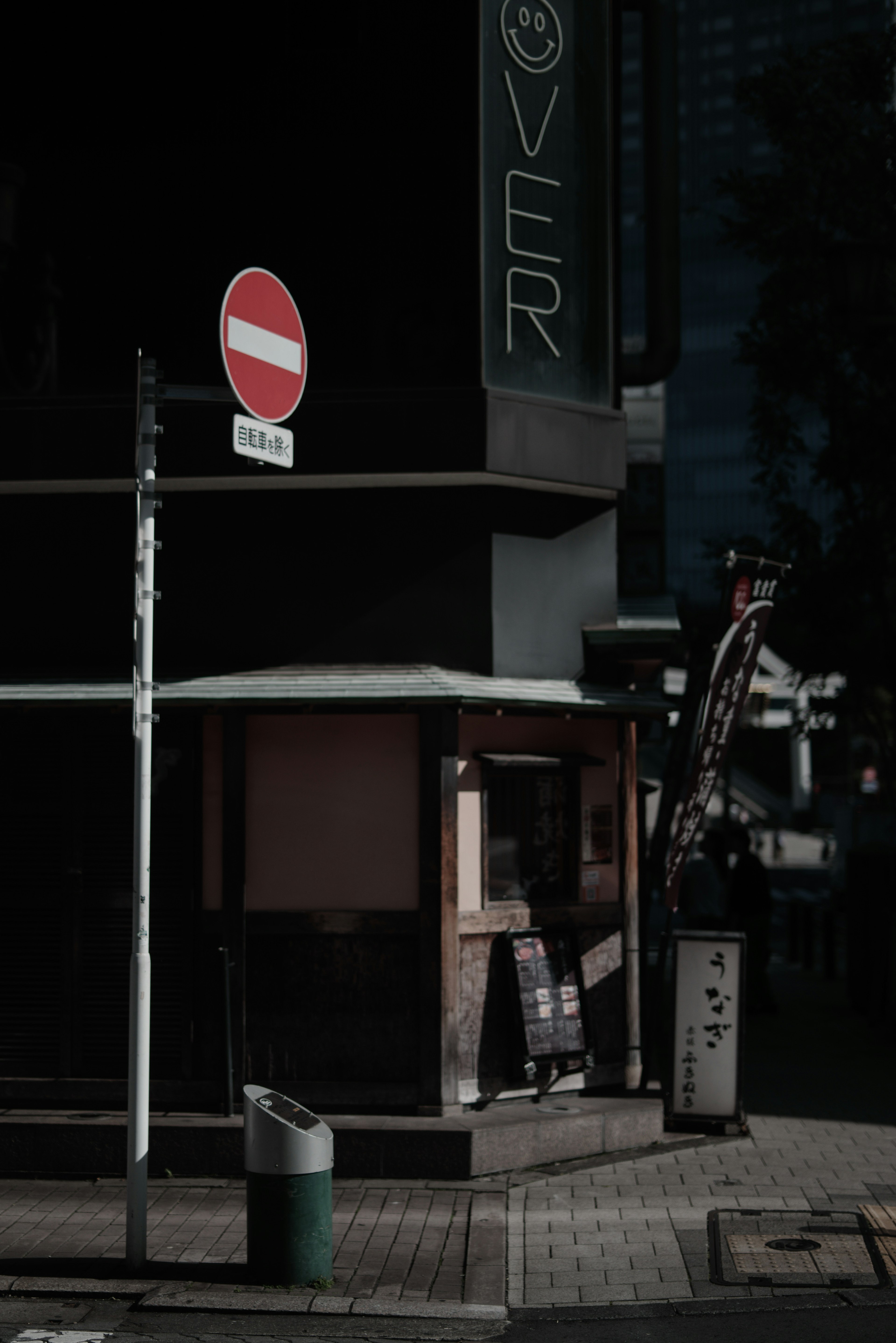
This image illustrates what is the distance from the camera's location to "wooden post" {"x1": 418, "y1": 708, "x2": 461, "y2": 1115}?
9023mm

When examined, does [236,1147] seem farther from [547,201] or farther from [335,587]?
[547,201]

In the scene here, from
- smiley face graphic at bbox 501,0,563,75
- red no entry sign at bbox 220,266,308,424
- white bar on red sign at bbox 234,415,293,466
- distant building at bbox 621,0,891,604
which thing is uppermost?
distant building at bbox 621,0,891,604

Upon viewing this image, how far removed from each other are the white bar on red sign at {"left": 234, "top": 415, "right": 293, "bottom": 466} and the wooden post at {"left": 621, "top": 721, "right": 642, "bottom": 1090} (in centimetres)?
402

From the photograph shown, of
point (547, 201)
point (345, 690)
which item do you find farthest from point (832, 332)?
point (345, 690)

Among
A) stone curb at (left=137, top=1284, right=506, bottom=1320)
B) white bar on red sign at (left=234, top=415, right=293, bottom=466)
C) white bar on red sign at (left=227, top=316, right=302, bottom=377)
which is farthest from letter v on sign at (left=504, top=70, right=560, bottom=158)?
stone curb at (left=137, top=1284, right=506, bottom=1320)

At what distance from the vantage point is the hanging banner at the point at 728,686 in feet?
31.3

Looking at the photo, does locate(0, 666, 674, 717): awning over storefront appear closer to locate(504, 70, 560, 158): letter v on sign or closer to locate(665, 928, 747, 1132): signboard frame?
locate(665, 928, 747, 1132): signboard frame

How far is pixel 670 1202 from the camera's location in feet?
26.8

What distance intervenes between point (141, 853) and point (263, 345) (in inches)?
111

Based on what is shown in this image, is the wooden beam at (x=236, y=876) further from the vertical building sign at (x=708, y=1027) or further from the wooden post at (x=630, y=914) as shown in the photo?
the vertical building sign at (x=708, y=1027)

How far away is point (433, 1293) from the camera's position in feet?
21.7

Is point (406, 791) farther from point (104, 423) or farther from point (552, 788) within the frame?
point (104, 423)

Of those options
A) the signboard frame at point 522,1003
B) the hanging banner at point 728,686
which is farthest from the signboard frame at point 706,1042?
the signboard frame at point 522,1003

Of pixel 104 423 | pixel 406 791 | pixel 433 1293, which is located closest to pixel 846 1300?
pixel 433 1293
